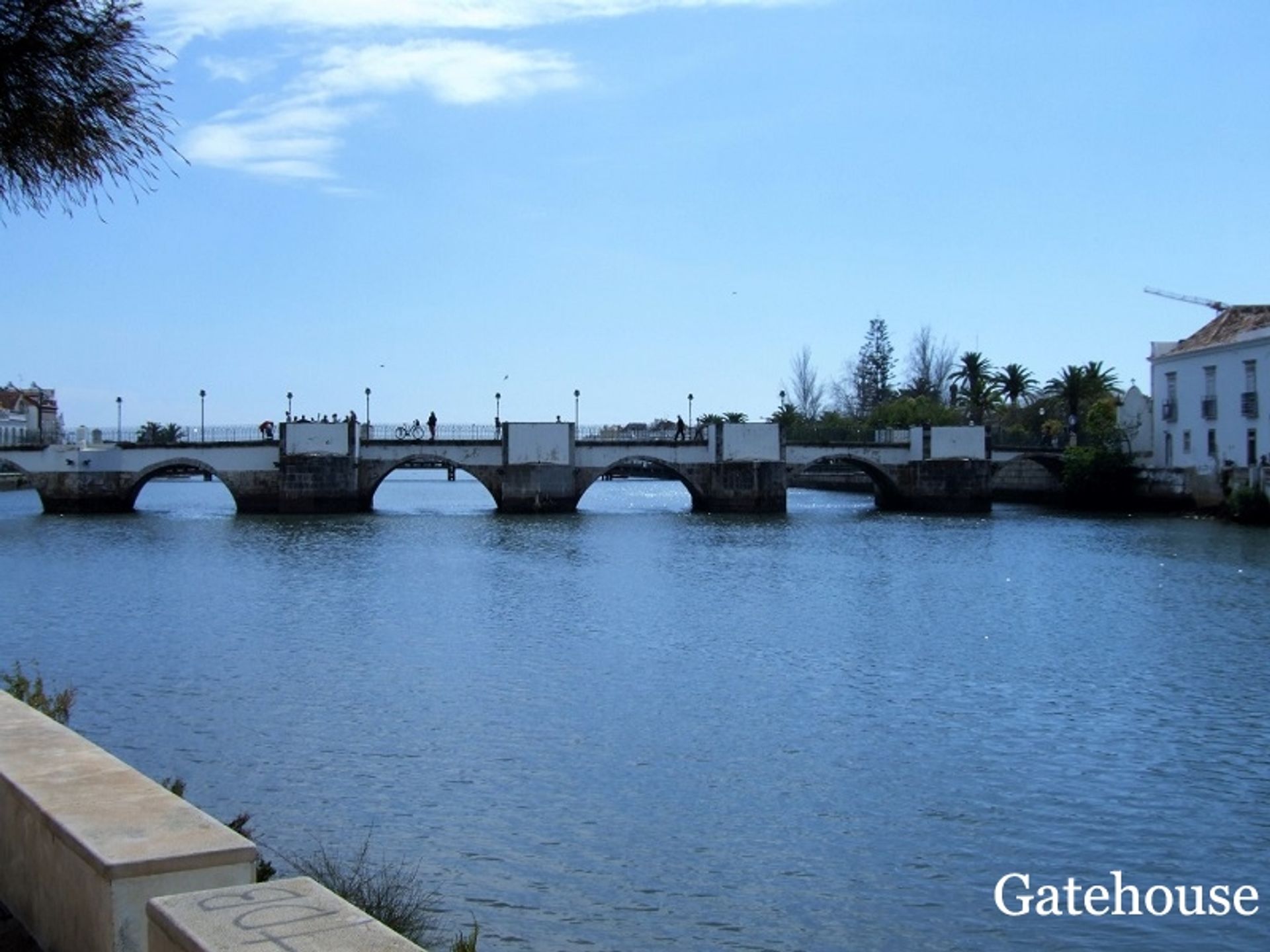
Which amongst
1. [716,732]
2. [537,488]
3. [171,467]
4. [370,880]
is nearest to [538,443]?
[537,488]

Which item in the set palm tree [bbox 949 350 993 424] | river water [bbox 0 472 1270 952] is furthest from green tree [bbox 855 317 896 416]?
river water [bbox 0 472 1270 952]

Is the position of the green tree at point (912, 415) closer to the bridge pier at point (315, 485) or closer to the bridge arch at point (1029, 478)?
the bridge arch at point (1029, 478)

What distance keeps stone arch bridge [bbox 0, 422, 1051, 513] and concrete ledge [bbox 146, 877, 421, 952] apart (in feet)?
194

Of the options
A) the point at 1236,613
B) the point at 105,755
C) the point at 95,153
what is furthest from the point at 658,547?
the point at 105,755

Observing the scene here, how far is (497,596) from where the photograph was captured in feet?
102

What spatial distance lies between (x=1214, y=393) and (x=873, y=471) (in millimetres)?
18081

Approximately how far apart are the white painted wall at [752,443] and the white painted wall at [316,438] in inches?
731

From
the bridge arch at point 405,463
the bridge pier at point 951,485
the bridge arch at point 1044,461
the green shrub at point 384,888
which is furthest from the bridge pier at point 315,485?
the green shrub at point 384,888

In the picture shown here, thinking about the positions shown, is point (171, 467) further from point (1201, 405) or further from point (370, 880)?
point (370, 880)

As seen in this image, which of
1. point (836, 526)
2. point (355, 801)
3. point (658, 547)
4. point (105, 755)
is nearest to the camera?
point (105, 755)

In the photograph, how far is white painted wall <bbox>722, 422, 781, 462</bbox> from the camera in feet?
216

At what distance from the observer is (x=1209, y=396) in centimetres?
6044

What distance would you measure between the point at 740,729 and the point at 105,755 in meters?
11.1

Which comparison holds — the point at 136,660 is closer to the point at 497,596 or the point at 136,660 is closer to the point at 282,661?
the point at 282,661
